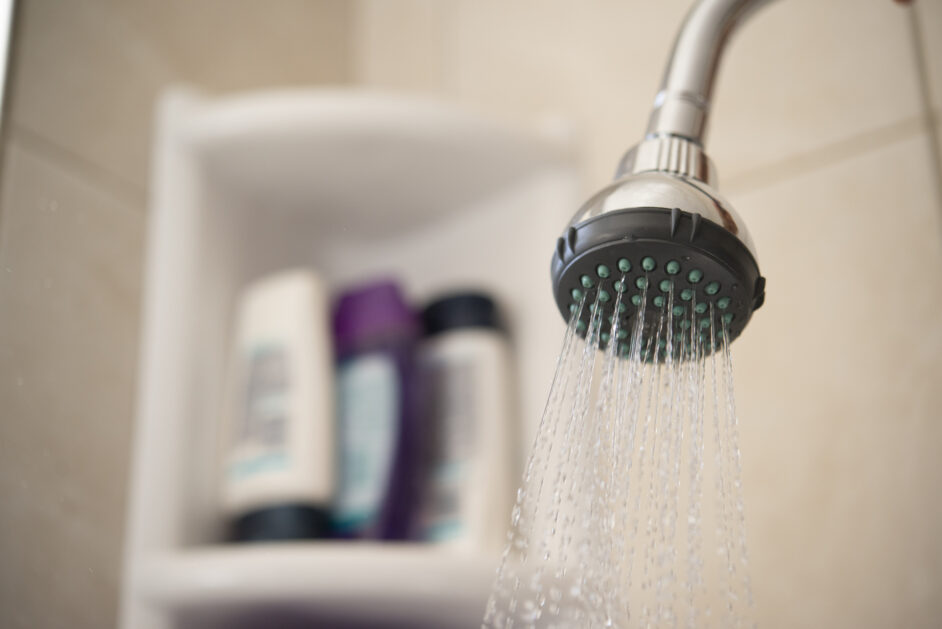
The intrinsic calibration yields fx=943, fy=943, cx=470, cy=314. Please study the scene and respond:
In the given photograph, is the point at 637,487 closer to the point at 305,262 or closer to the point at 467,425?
the point at 467,425

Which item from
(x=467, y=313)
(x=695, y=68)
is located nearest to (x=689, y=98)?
(x=695, y=68)

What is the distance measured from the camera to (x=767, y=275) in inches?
14.6

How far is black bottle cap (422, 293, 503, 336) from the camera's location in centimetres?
59

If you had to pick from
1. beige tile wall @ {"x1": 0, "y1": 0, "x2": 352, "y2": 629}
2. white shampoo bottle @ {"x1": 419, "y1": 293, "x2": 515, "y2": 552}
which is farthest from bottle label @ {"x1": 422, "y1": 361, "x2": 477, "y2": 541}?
beige tile wall @ {"x1": 0, "y1": 0, "x2": 352, "y2": 629}

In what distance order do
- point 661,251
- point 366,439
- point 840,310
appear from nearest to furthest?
point 661,251 → point 840,310 → point 366,439

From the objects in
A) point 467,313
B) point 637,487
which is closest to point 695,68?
point 637,487

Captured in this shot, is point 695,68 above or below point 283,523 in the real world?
above

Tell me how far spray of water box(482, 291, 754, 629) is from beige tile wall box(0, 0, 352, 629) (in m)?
0.21

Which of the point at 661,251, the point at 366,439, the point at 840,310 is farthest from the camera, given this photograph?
the point at 366,439

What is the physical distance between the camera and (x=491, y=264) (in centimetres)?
62

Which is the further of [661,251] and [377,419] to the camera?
[377,419]

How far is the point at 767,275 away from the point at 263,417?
0.31m

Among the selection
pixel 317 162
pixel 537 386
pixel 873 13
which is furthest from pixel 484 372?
pixel 873 13

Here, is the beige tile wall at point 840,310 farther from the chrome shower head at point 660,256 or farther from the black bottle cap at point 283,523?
the black bottle cap at point 283,523
